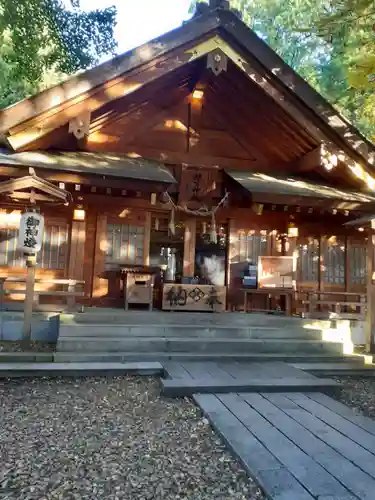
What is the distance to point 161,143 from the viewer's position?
9602 mm

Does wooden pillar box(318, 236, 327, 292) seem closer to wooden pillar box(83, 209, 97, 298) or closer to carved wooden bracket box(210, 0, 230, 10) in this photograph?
wooden pillar box(83, 209, 97, 298)

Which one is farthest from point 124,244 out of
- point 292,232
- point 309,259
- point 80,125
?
point 309,259

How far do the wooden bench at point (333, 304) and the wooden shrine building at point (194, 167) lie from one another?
1.00 feet

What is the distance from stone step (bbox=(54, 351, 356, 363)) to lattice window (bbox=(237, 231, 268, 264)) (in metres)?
3.26

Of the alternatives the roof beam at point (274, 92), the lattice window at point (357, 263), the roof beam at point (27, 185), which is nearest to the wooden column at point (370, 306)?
the roof beam at point (274, 92)

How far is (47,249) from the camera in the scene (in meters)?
8.77

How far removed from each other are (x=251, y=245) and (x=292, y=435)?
646cm

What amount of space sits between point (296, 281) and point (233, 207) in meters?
2.38

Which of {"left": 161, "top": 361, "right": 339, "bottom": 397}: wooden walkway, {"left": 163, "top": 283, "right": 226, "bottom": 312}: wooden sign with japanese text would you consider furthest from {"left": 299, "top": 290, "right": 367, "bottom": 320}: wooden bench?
{"left": 161, "top": 361, "right": 339, "bottom": 397}: wooden walkway

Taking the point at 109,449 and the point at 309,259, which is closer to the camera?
the point at 109,449

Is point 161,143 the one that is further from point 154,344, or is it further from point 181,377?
point 181,377

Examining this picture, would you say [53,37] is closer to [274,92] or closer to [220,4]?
[220,4]

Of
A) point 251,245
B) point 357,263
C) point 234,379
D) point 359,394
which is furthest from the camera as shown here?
point 357,263

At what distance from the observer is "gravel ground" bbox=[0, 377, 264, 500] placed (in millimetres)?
2896
